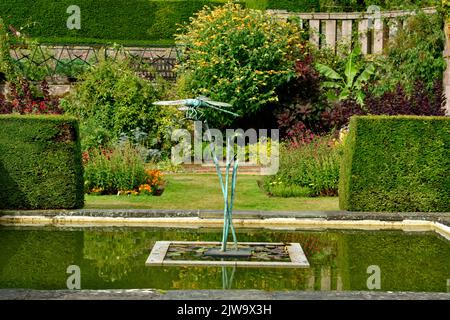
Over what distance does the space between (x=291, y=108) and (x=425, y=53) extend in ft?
10.7

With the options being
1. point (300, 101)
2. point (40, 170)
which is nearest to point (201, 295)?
point (40, 170)

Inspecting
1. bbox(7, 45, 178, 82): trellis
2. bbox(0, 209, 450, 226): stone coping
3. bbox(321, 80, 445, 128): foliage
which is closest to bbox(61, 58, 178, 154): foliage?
bbox(7, 45, 178, 82): trellis

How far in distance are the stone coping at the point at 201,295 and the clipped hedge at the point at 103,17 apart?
21897mm

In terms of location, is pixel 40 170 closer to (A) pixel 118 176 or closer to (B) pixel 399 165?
(A) pixel 118 176

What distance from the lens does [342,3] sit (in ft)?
85.7

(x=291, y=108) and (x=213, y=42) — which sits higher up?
(x=213, y=42)

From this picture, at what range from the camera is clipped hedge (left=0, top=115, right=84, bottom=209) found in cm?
1182

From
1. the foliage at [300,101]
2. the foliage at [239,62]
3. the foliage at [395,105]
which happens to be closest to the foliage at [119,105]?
the foliage at [239,62]

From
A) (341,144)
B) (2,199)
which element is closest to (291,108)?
(341,144)

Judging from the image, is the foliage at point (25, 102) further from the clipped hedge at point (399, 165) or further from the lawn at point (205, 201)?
the clipped hedge at point (399, 165)

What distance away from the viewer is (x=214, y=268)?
28.1 feet

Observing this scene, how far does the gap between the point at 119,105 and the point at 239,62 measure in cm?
291
